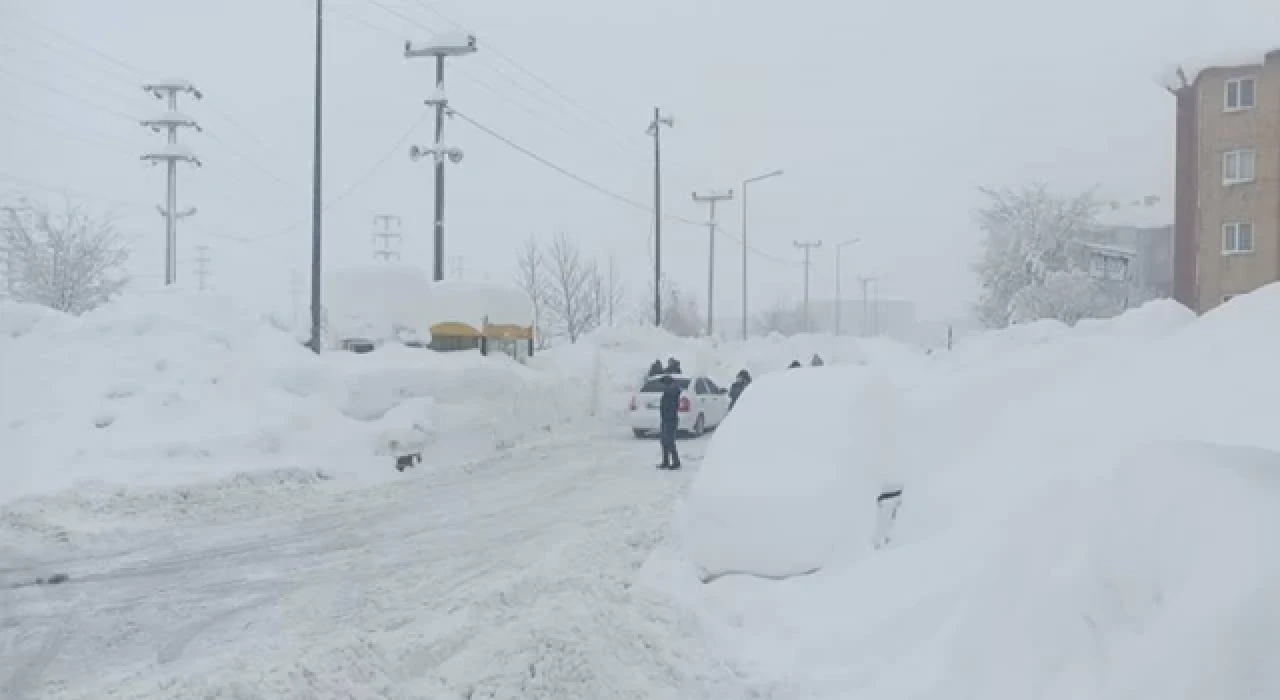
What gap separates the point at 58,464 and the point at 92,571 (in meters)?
5.34

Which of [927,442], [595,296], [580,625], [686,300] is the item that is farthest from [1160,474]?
[686,300]

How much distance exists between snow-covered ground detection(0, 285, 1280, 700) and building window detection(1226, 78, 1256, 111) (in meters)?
16.4

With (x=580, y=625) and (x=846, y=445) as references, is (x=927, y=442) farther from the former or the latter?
(x=580, y=625)

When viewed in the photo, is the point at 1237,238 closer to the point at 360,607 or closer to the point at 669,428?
the point at 669,428

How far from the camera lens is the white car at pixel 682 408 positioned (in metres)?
25.2

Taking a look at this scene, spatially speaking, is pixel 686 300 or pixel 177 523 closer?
pixel 177 523

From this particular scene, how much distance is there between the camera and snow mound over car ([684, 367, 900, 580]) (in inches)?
327

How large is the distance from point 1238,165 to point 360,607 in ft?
87.7

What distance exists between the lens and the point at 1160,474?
5.20m

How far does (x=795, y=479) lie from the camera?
8719mm

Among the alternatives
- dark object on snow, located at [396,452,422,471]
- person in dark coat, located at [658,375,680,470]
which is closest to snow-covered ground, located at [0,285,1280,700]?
dark object on snow, located at [396,452,422,471]

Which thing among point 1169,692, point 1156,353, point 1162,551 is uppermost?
point 1156,353

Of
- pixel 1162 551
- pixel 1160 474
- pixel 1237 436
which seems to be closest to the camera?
pixel 1162 551

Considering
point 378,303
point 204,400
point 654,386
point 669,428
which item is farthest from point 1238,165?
point 204,400
